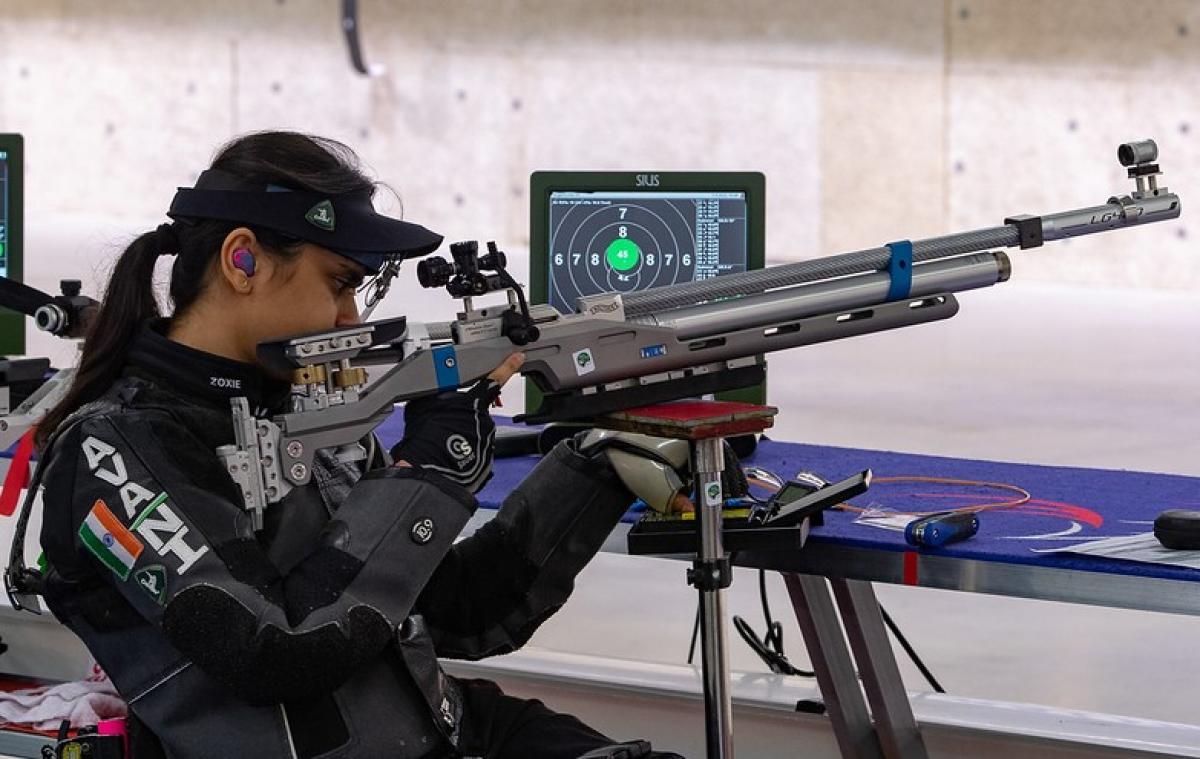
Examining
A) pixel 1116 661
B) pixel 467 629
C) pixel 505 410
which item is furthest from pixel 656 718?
pixel 505 410

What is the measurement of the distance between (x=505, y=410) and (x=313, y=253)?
4117 millimetres

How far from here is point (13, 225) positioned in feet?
10.6

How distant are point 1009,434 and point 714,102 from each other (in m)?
6.43

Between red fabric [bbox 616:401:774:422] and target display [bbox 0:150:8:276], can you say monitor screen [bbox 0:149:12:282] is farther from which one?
red fabric [bbox 616:401:774:422]

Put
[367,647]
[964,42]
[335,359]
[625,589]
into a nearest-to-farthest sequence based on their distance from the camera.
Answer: [367,647], [335,359], [625,589], [964,42]

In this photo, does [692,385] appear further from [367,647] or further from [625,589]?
[625,589]

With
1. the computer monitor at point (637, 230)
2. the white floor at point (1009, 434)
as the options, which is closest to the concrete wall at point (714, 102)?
the white floor at point (1009, 434)

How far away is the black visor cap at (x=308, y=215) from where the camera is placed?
1761 mm

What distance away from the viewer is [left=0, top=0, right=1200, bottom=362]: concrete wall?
37.1 ft

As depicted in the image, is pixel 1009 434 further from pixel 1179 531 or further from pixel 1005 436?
pixel 1179 531

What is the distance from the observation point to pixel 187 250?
71.4 inches

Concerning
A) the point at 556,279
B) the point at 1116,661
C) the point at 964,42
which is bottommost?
the point at 1116,661

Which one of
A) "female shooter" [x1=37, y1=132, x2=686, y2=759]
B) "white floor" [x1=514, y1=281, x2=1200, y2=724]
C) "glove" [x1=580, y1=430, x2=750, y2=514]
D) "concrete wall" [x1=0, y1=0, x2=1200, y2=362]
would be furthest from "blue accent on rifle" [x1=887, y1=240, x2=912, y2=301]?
"concrete wall" [x1=0, y1=0, x2=1200, y2=362]

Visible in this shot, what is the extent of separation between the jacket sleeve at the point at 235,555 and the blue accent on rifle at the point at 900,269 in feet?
2.01
